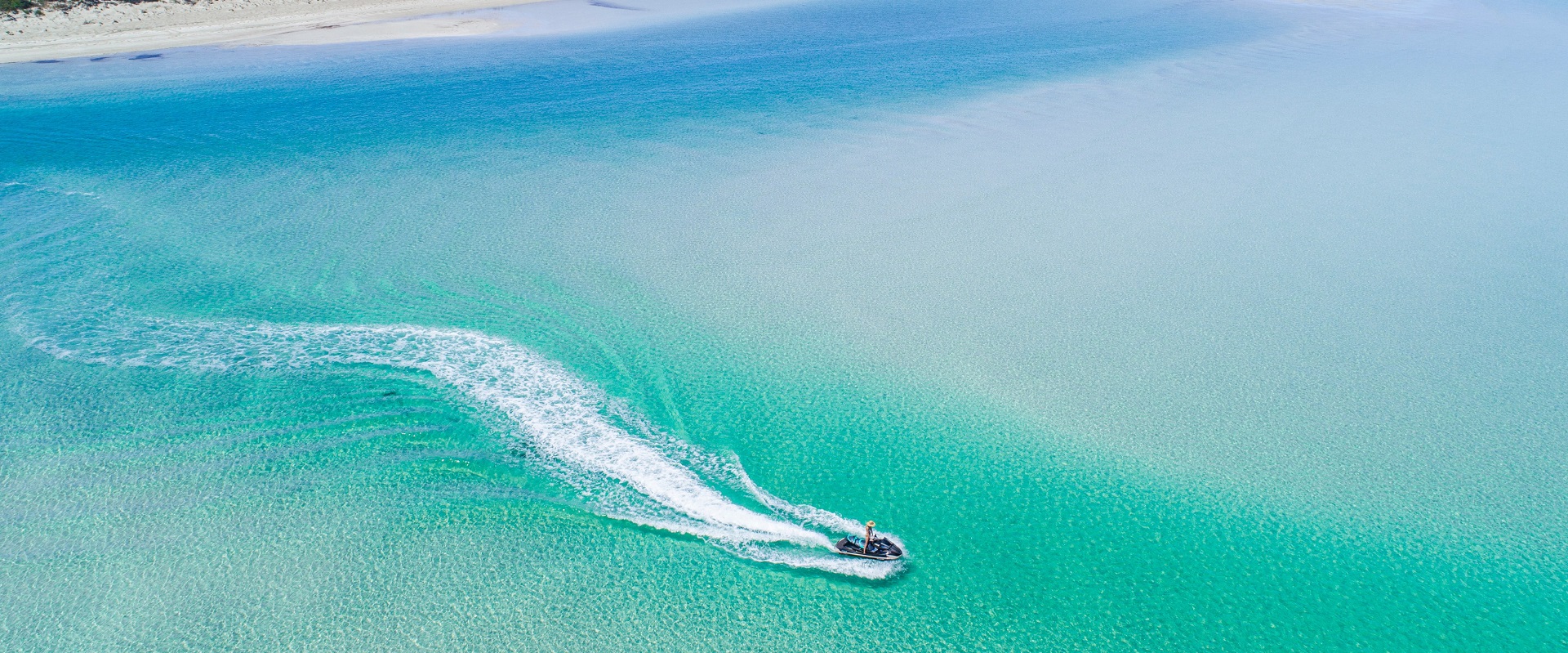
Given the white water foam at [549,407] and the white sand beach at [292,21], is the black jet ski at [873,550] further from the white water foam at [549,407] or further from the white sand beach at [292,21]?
the white sand beach at [292,21]

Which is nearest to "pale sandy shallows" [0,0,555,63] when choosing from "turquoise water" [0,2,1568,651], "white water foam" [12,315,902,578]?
"turquoise water" [0,2,1568,651]

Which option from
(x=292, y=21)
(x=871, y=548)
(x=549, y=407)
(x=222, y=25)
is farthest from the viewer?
(x=292, y=21)

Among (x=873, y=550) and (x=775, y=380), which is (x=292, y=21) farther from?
(x=873, y=550)

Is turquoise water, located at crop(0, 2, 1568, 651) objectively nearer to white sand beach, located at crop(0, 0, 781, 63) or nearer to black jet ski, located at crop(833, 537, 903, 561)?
black jet ski, located at crop(833, 537, 903, 561)

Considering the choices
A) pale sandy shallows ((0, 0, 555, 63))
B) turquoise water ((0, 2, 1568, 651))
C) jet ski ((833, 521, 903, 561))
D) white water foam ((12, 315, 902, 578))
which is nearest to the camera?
turquoise water ((0, 2, 1568, 651))

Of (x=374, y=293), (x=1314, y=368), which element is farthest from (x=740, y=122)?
(x=1314, y=368)

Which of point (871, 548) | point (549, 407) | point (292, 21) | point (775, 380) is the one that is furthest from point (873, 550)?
point (292, 21)

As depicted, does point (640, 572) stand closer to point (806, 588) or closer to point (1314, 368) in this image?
point (806, 588)
